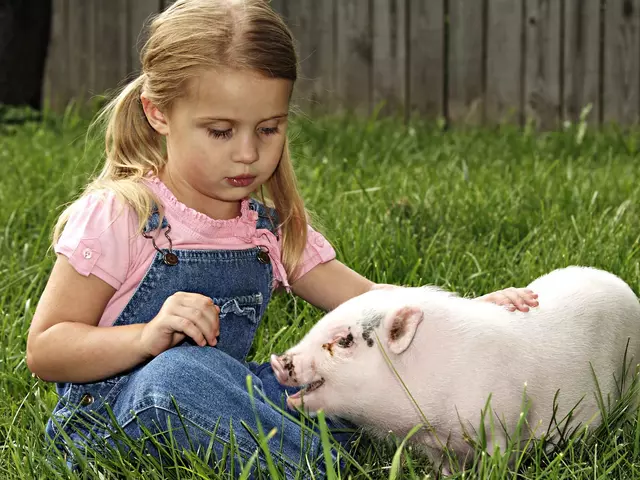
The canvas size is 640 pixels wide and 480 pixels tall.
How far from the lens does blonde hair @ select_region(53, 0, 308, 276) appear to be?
204 centimetres

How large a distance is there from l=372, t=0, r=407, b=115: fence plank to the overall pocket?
4.33 meters

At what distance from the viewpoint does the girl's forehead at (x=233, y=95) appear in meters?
1.99

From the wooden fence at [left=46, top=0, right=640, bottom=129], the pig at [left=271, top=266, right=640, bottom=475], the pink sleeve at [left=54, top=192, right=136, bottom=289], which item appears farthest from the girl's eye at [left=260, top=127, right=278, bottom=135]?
the wooden fence at [left=46, top=0, right=640, bottom=129]

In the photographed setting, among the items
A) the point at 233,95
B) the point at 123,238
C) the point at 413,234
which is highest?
the point at 233,95

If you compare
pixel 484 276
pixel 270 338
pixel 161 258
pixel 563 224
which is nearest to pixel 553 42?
pixel 563 224

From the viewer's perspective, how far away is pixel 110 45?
6961 millimetres

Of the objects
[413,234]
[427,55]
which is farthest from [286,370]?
[427,55]

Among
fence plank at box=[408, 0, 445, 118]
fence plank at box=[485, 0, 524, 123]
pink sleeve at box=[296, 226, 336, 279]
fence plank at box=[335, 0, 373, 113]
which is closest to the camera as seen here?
pink sleeve at box=[296, 226, 336, 279]

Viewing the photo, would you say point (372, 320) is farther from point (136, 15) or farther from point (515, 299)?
point (136, 15)

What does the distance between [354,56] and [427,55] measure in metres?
0.48

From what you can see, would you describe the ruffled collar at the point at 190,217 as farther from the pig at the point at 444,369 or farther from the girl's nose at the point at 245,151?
the pig at the point at 444,369

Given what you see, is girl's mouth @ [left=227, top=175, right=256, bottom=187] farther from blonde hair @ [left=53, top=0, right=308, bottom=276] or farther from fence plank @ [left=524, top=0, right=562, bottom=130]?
fence plank @ [left=524, top=0, right=562, bottom=130]

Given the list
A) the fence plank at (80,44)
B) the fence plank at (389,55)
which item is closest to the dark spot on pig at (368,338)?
the fence plank at (389,55)

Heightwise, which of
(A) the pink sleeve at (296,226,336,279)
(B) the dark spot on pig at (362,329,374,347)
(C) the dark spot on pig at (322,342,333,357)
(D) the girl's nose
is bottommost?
(A) the pink sleeve at (296,226,336,279)
